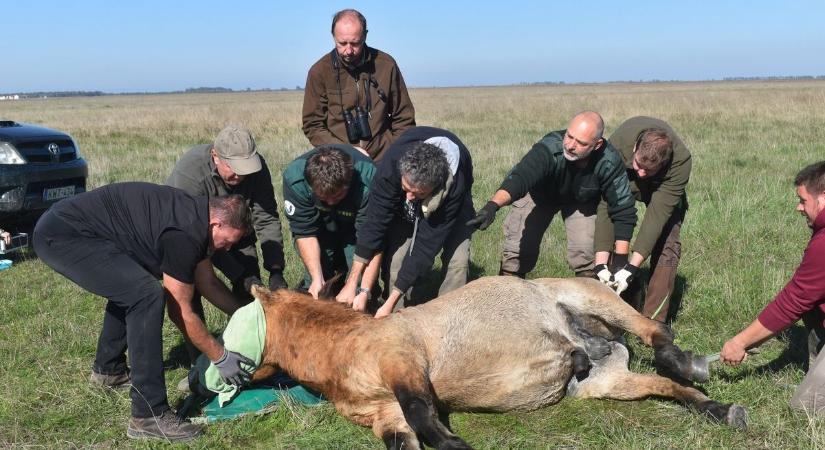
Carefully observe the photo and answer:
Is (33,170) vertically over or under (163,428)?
over

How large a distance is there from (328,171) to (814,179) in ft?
9.76

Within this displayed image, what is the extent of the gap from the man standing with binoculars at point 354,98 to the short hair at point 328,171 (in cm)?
144

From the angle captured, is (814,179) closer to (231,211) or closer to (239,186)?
(231,211)

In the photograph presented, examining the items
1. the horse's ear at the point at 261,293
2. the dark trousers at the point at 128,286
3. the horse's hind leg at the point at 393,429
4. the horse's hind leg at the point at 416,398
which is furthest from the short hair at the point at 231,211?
the horse's hind leg at the point at 393,429

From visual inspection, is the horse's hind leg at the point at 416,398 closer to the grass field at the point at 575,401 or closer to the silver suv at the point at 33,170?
the grass field at the point at 575,401

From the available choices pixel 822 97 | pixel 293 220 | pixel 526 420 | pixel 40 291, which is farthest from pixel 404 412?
pixel 822 97

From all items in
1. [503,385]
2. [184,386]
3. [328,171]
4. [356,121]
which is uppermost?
[356,121]

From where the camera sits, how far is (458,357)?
4051mm

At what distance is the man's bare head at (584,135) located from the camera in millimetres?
5258

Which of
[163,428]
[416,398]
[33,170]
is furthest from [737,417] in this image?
[33,170]

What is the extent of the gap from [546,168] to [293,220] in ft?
6.60

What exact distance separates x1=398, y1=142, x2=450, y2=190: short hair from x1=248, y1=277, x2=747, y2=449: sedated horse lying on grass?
74 centimetres

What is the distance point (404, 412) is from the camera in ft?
11.6

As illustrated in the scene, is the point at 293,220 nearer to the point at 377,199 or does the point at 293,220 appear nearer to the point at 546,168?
the point at 377,199
